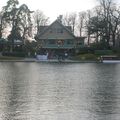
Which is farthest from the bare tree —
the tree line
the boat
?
the boat

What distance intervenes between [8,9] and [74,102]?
8420 centimetres

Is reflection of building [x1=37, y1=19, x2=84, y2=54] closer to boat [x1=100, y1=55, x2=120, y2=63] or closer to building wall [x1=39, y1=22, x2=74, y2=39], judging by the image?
building wall [x1=39, y1=22, x2=74, y2=39]

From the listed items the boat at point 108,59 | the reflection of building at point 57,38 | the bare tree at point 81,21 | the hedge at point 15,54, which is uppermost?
A: the bare tree at point 81,21

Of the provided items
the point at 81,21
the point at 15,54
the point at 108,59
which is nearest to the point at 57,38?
the point at 15,54

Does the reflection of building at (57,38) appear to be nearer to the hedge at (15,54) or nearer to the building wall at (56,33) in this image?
the building wall at (56,33)

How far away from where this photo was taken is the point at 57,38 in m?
106

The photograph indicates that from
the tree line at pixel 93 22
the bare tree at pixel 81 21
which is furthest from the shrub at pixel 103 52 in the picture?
the bare tree at pixel 81 21

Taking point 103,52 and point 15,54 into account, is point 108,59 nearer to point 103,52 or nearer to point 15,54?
point 103,52

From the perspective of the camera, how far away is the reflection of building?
345 ft

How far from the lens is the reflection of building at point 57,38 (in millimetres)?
105188

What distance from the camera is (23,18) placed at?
9919 centimetres

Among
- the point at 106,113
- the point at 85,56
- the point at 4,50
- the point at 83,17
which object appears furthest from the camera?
the point at 83,17

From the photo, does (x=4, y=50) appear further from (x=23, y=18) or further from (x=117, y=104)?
(x=117, y=104)

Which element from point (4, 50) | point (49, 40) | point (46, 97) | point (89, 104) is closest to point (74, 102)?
point (89, 104)
